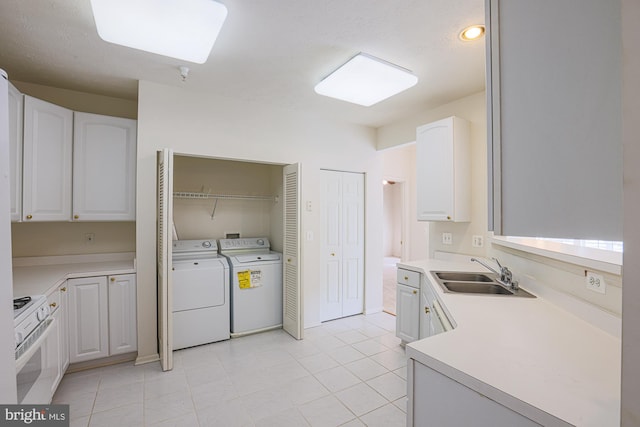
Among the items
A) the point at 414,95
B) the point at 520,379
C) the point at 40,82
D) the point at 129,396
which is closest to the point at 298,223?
the point at 414,95

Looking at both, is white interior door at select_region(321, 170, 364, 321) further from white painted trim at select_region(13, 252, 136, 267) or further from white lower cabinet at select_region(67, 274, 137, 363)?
white painted trim at select_region(13, 252, 136, 267)

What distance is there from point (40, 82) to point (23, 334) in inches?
98.3

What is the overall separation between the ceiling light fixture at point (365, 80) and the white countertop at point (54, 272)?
249 centimetres

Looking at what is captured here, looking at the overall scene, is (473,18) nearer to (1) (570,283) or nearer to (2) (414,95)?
(2) (414,95)

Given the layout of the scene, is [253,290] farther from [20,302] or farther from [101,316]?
[20,302]

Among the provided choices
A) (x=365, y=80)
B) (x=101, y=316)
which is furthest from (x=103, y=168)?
(x=365, y=80)

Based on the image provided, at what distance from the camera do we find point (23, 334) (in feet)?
4.97

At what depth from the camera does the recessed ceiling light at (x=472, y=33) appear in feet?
6.19

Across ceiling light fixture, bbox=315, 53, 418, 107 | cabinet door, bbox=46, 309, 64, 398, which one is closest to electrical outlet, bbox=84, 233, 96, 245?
cabinet door, bbox=46, 309, 64, 398

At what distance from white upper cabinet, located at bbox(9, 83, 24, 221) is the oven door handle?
2.91 ft

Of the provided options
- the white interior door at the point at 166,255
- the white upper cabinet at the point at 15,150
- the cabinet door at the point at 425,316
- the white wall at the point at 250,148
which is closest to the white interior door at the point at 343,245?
the white wall at the point at 250,148

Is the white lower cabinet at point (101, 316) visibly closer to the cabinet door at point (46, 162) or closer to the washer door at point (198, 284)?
the washer door at point (198, 284)

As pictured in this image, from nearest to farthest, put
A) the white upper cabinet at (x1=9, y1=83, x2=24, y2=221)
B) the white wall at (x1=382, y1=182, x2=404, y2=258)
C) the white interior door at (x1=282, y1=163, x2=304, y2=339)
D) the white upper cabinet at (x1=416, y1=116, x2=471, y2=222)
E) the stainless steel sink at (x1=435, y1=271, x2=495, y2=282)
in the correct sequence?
the white upper cabinet at (x1=9, y1=83, x2=24, y2=221) → the stainless steel sink at (x1=435, y1=271, x2=495, y2=282) → the white upper cabinet at (x1=416, y1=116, x2=471, y2=222) → the white interior door at (x1=282, y1=163, x2=304, y2=339) → the white wall at (x1=382, y1=182, x2=404, y2=258)

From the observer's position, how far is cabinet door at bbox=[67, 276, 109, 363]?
2463mm
